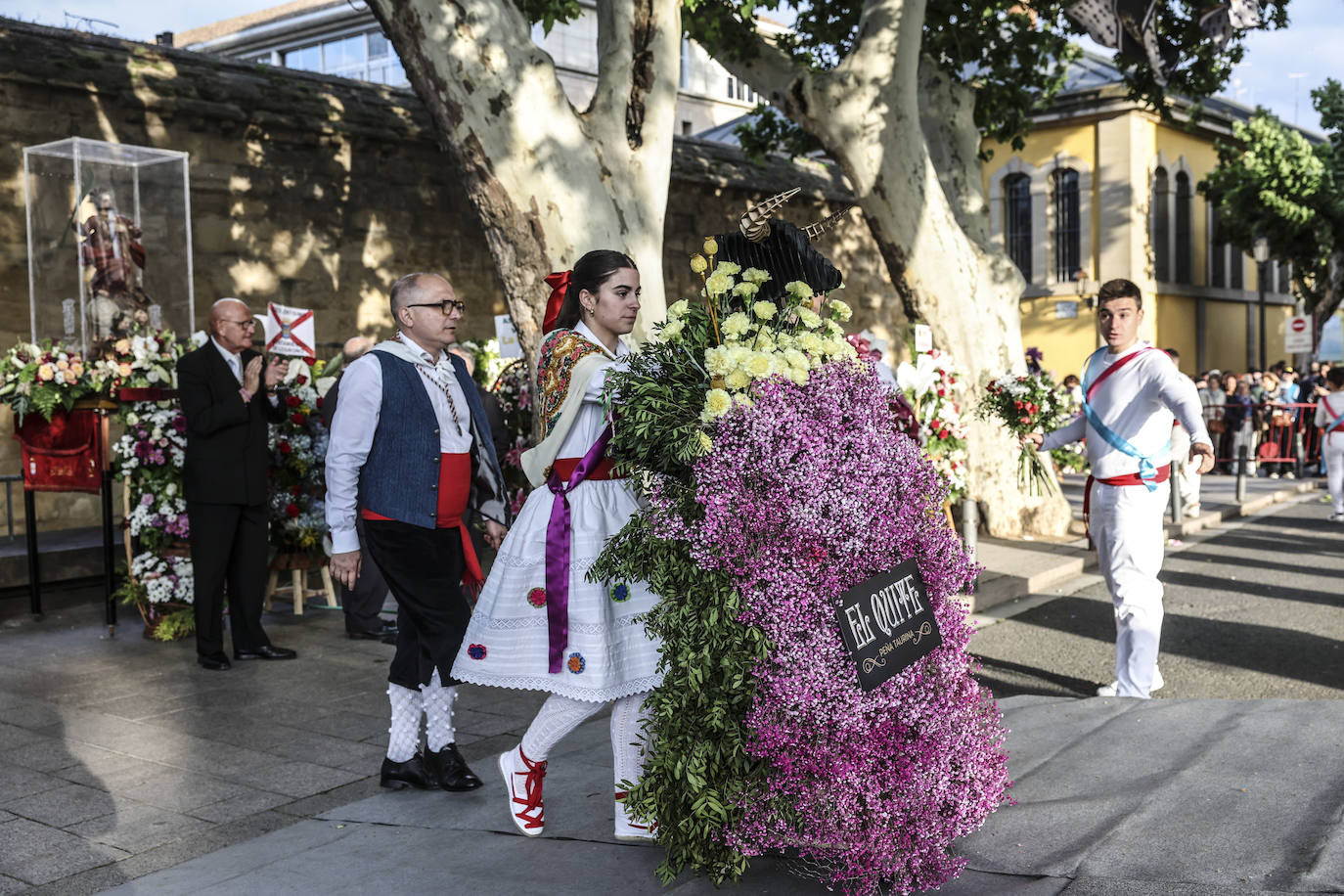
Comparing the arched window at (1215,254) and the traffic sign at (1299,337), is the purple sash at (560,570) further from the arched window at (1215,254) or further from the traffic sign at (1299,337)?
the arched window at (1215,254)

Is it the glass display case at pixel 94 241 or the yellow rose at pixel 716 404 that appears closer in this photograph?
the yellow rose at pixel 716 404

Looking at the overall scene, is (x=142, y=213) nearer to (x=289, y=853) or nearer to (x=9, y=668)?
(x=9, y=668)

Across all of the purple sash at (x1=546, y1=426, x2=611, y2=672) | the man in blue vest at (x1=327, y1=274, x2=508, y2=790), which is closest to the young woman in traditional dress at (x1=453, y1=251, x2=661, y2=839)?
the purple sash at (x1=546, y1=426, x2=611, y2=672)

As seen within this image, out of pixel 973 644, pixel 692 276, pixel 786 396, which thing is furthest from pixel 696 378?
pixel 692 276

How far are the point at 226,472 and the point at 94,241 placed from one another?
393cm

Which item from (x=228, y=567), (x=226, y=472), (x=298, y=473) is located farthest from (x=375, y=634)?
(x=226, y=472)

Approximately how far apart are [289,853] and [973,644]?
195 inches

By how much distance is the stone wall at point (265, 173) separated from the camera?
418 inches

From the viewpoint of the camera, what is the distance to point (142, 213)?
10.3 m

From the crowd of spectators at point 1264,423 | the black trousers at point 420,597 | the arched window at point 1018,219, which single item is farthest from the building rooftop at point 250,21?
the black trousers at point 420,597

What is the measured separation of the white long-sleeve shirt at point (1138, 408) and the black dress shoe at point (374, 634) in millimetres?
4413

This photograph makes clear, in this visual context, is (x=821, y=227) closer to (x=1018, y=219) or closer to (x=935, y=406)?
(x=935, y=406)

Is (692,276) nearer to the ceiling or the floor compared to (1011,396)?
nearer to the ceiling

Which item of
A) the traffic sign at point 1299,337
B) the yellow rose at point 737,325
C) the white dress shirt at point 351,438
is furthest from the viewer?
the traffic sign at point 1299,337
